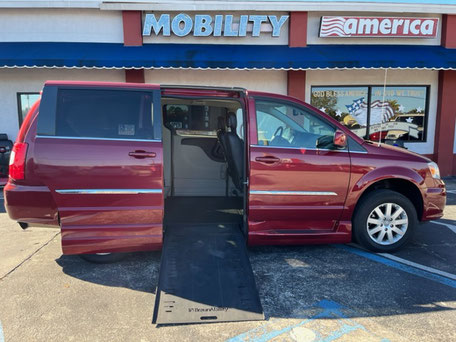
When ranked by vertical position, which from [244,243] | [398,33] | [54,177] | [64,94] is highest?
[398,33]

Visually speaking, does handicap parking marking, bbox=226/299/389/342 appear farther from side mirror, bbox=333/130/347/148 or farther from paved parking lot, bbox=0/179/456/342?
side mirror, bbox=333/130/347/148

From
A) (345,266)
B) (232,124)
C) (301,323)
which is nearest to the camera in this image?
(301,323)

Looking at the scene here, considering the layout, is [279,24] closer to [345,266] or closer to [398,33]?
[398,33]

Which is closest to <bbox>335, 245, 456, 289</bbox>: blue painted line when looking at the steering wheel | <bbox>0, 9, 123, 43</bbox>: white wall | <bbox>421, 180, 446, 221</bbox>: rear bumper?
<bbox>421, 180, 446, 221</bbox>: rear bumper

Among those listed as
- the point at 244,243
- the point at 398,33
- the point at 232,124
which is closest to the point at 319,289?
the point at 244,243

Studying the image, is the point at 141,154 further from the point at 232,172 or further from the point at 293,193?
the point at 293,193

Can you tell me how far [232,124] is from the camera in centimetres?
482

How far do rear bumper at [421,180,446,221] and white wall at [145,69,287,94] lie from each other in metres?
5.99

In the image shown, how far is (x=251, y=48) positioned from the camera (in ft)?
29.1

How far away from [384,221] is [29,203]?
158 inches

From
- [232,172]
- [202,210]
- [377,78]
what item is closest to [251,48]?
[377,78]

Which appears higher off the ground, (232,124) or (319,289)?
(232,124)

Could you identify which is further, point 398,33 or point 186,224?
point 398,33

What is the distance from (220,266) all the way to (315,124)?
1.98 m
